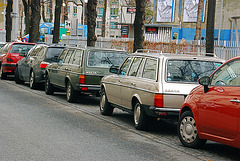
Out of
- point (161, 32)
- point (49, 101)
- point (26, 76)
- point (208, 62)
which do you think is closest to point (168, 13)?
point (161, 32)

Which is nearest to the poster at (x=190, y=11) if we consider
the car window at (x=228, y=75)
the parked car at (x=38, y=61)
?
the parked car at (x=38, y=61)

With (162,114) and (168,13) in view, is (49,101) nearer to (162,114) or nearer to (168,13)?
(162,114)

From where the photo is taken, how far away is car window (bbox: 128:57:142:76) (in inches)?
434

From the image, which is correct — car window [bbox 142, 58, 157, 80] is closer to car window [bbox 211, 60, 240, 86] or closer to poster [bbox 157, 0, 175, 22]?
car window [bbox 211, 60, 240, 86]

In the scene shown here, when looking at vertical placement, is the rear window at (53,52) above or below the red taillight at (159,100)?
above

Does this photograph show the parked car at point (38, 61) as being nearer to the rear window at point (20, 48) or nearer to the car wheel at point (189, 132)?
the rear window at point (20, 48)

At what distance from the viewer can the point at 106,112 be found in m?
12.8

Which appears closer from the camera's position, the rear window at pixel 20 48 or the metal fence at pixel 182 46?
the rear window at pixel 20 48

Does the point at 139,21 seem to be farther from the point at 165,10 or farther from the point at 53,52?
the point at 165,10

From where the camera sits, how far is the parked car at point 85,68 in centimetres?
1448

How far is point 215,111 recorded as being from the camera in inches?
306

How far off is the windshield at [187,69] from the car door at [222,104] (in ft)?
5.18

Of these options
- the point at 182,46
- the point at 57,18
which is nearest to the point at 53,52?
the point at 182,46

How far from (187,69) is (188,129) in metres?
1.80
